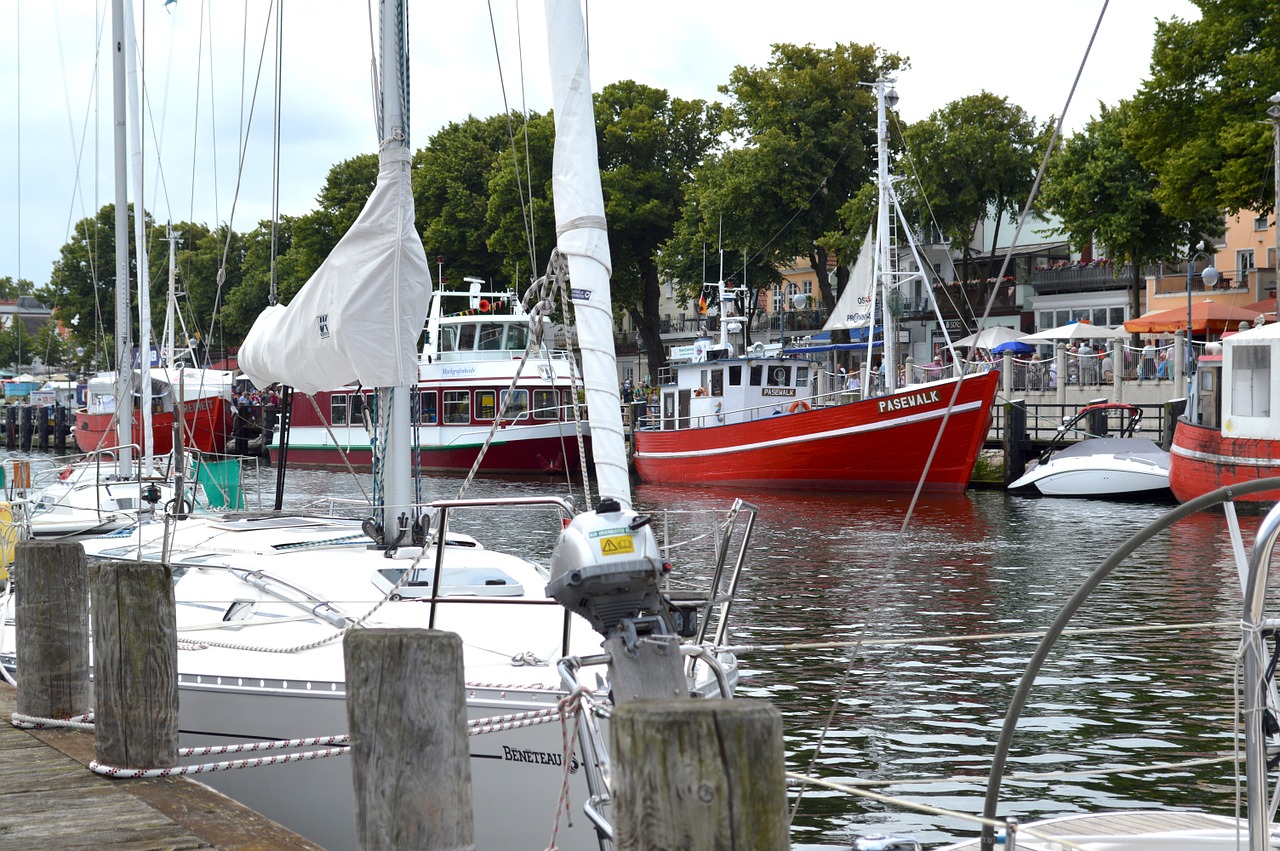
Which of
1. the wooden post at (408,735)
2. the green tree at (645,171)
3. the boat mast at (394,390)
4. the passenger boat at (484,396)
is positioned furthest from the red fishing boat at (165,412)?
the wooden post at (408,735)

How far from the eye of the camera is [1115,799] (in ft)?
26.6

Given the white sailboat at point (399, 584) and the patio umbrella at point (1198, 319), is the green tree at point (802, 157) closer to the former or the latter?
the patio umbrella at point (1198, 319)

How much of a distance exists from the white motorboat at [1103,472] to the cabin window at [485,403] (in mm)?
15985

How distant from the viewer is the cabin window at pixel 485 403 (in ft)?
129

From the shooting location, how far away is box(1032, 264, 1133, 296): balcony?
55.8 meters

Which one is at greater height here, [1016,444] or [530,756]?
[1016,444]

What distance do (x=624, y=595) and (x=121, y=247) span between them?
15.2 metres

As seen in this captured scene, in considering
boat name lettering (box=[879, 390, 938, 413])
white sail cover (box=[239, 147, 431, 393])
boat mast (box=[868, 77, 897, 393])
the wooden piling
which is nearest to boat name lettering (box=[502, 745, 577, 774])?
the wooden piling

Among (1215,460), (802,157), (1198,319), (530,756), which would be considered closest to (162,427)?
(802,157)

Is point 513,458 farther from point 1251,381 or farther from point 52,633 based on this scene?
point 52,633

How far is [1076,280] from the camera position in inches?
2233

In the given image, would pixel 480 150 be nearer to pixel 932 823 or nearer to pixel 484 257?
pixel 484 257

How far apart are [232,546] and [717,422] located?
2549 centimetres

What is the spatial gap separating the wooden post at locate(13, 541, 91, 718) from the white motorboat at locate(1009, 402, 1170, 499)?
23.5m
